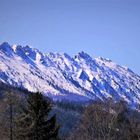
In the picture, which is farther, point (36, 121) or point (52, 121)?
point (52, 121)

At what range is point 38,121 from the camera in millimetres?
52312

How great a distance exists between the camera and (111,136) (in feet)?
240

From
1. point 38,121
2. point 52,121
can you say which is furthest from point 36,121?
point 52,121

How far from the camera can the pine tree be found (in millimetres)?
52188

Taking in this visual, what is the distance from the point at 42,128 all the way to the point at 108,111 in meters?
19.7

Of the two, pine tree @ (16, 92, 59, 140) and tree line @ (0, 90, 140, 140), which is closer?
pine tree @ (16, 92, 59, 140)

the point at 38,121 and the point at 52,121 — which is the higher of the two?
the point at 52,121

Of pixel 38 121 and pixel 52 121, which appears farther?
pixel 52 121

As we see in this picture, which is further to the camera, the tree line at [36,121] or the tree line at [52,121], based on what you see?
the tree line at [52,121]

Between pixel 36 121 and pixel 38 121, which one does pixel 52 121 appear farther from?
pixel 36 121

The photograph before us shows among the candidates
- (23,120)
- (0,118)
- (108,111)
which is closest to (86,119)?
(108,111)

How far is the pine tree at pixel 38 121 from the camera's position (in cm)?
5219

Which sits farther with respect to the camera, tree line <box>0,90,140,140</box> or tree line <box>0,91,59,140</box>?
tree line <box>0,90,140,140</box>

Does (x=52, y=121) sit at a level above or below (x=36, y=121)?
above
